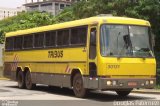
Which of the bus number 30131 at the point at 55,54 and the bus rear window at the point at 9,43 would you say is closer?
the bus number 30131 at the point at 55,54

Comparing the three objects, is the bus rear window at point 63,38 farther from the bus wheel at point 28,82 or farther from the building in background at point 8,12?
the building in background at point 8,12

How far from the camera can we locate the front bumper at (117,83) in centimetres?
1795

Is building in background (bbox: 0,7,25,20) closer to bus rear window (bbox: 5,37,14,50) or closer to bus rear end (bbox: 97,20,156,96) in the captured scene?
bus rear window (bbox: 5,37,14,50)

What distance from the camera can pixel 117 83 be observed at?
18078 millimetres

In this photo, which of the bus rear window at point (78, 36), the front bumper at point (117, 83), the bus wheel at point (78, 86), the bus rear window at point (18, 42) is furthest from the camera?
the bus rear window at point (18, 42)

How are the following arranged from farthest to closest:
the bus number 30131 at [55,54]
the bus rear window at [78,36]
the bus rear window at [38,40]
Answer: the bus rear window at [38,40] → the bus number 30131 at [55,54] → the bus rear window at [78,36]

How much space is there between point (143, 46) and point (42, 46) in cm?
624

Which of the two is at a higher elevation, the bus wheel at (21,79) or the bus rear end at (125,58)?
the bus rear end at (125,58)

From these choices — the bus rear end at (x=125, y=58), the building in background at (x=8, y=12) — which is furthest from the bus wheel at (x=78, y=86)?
the building in background at (x=8, y=12)

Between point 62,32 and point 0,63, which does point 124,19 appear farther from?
point 0,63

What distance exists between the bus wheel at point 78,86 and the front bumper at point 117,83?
1.85ft

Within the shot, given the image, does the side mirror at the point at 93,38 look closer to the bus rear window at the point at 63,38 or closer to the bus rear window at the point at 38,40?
the bus rear window at the point at 63,38

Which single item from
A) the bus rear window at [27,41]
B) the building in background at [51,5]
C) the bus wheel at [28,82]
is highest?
the building in background at [51,5]

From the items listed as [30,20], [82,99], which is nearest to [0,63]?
[30,20]
